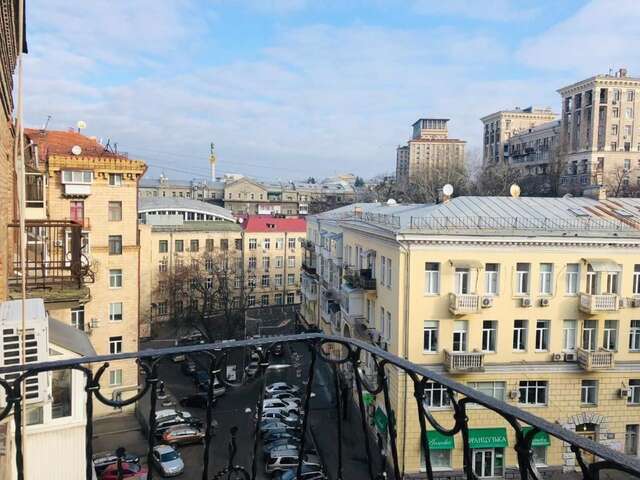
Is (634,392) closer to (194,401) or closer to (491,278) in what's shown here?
(491,278)

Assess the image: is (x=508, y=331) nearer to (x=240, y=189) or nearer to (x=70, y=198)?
(x=70, y=198)

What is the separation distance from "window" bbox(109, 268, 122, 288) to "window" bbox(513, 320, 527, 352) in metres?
14.3

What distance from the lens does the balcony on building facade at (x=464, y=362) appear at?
46.0ft

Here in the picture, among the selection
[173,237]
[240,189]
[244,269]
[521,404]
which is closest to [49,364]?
[521,404]

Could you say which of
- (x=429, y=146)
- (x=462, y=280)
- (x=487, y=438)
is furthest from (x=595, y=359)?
(x=429, y=146)

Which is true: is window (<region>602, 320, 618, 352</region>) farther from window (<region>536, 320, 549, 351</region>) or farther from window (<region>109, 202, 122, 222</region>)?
window (<region>109, 202, 122, 222</region>)

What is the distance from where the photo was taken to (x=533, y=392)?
1476 centimetres

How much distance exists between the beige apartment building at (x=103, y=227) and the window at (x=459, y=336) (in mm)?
11916

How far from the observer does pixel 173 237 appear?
3394 cm

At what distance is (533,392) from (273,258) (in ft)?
87.1

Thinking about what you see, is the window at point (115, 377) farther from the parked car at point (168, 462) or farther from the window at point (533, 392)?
the window at point (533, 392)

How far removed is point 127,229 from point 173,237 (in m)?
14.2

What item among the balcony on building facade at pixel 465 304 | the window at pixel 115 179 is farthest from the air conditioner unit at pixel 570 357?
the window at pixel 115 179

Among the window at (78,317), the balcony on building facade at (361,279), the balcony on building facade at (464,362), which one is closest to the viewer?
the balcony on building facade at (464,362)
